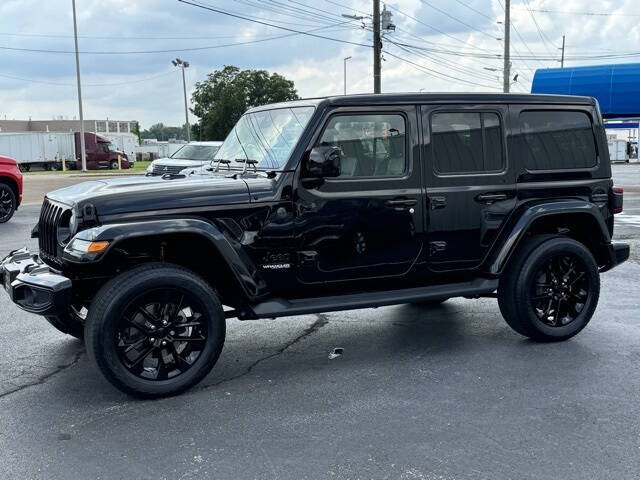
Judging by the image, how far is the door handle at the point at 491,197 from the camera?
17.1ft

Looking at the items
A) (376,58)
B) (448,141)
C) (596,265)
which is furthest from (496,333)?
(376,58)

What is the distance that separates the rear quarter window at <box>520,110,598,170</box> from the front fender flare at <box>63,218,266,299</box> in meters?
2.34

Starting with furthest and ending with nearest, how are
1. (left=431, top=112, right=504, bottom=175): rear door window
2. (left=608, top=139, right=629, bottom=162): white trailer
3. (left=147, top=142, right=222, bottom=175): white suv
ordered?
(left=608, top=139, right=629, bottom=162): white trailer < (left=147, top=142, right=222, bottom=175): white suv < (left=431, top=112, right=504, bottom=175): rear door window

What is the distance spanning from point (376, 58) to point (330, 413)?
85.6 ft

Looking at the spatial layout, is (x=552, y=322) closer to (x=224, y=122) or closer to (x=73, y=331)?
(x=73, y=331)

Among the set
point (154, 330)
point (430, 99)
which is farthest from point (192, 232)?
point (430, 99)

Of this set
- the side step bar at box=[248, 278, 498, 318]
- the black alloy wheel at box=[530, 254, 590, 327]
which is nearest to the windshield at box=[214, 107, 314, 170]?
the side step bar at box=[248, 278, 498, 318]

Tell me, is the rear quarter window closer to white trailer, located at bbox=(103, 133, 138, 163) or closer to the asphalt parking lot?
the asphalt parking lot

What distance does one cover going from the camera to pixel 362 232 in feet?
15.9

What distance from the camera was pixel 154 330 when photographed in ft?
14.1

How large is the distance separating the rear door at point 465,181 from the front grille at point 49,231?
2515 mm

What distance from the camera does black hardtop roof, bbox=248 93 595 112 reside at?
4.91 m

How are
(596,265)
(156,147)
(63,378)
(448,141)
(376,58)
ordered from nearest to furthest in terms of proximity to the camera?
(63,378)
(448,141)
(596,265)
(376,58)
(156,147)

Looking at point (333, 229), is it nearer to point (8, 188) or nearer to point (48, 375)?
point (48, 375)
